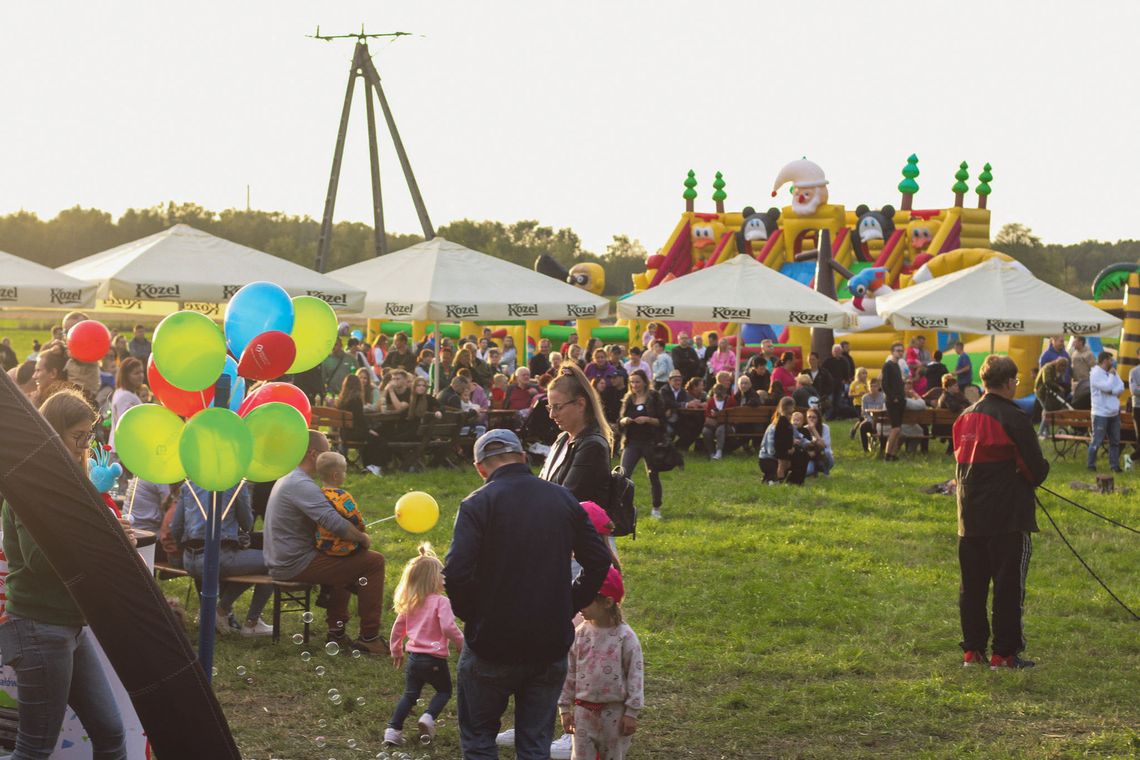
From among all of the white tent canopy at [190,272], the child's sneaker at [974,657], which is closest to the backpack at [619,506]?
the child's sneaker at [974,657]

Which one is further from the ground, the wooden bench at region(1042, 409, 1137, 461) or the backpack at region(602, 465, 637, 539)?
the backpack at region(602, 465, 637, 539)

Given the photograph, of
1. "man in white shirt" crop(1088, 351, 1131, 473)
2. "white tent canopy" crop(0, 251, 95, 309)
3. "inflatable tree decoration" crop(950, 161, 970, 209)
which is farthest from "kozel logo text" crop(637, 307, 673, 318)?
"inflatable tree decoration" crop(950, 161, 970, 209)

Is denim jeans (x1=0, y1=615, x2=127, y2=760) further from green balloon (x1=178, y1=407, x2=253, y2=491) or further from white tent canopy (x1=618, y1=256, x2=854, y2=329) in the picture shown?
white tent canopy (x1=618, y1=256, x2=854, y2=329)

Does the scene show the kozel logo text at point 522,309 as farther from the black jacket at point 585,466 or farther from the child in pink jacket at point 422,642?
the black jacket at point 585,466

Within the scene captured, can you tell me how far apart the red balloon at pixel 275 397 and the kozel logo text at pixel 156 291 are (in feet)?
28.2

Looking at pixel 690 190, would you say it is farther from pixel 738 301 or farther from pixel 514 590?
pixel 514 590

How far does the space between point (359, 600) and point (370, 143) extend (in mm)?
24660

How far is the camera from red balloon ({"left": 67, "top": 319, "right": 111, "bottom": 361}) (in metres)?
10.0

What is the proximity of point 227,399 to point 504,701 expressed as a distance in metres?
2.07

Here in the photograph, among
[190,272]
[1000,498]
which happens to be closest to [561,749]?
[1000,498]

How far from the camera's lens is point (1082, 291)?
5847 centimetres

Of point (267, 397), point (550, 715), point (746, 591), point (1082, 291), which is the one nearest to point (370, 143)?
point (746, 591)

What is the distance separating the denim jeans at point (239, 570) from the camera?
322 inches

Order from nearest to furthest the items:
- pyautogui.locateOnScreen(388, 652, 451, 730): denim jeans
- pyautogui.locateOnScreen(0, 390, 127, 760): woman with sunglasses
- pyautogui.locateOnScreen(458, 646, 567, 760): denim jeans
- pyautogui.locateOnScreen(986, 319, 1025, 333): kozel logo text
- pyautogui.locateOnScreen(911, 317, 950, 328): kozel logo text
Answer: pyautogui.locateOnScreen(0, 390, 127, 760): woman with sunglasses → pyautogui.locateOnScreen(458, 646, 567, 760): denim jeans → pyautogui.locateOnScreen(388, 652, 451, 730): denim jeans → pyautogui.locateOnScreen(986, 319, 1025, 333): kozel logo text → pyautogui.locateOnScreen(911, 317, 950, 328): kozel logo text
